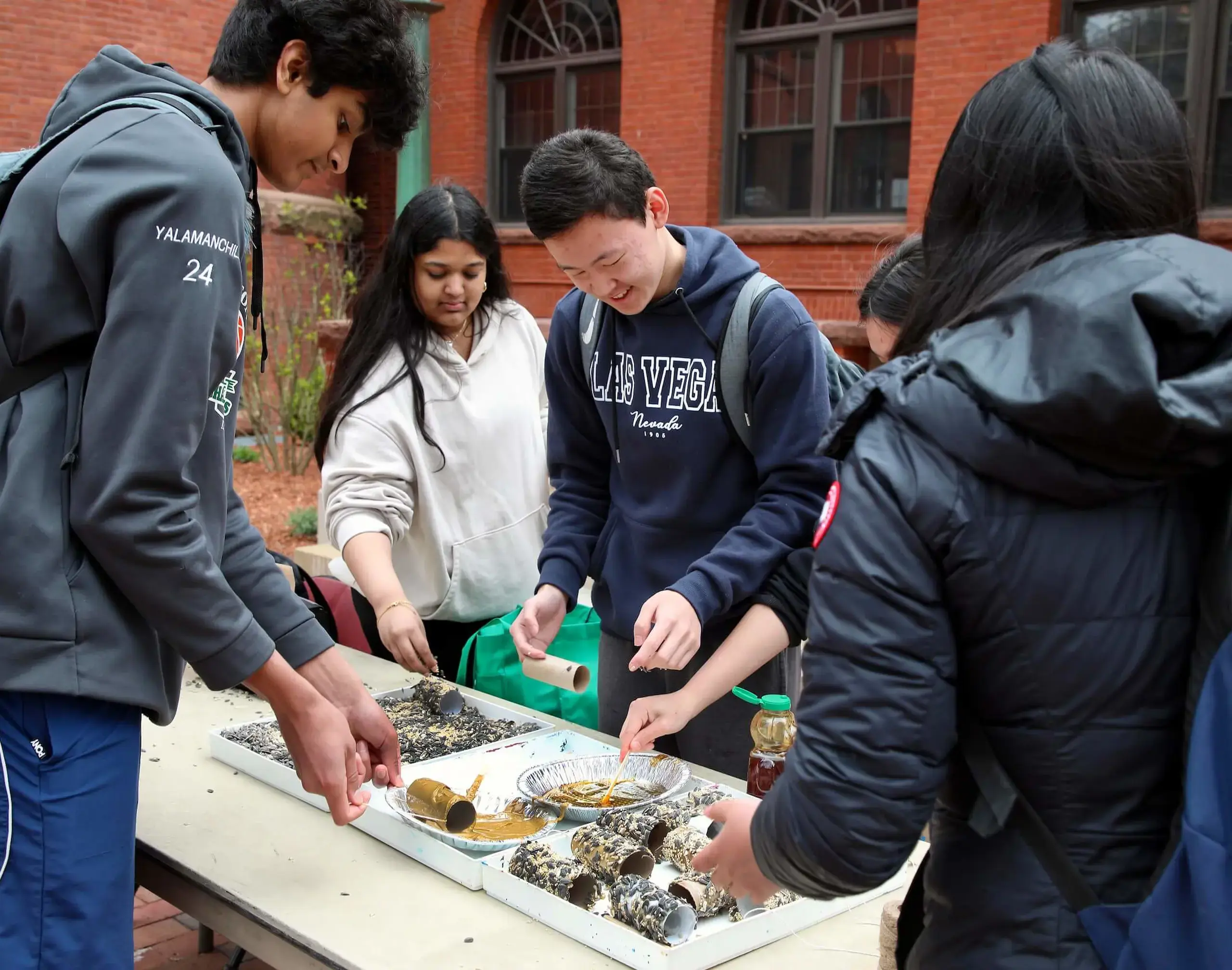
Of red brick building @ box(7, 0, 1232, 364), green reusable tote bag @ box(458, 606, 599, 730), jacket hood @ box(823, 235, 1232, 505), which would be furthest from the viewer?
red brick building @ box(7, 0, 1232, 364)

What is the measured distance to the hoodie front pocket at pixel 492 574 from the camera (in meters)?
3.01

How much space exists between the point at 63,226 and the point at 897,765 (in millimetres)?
1064

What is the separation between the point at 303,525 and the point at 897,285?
6563mm

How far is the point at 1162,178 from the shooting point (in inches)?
43.1

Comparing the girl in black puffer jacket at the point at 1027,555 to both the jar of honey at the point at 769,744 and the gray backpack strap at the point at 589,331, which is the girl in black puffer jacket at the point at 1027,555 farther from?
the gray backpack strap at the point at 589,331

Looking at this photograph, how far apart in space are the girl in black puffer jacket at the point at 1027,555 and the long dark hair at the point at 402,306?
2.00 m

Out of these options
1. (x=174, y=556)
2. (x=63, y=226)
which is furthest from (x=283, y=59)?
(x=174, y=556)

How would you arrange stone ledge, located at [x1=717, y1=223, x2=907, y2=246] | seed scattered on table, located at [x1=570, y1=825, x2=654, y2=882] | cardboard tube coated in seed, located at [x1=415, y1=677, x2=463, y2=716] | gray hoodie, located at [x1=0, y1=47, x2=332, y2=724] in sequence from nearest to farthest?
gray hoodie, located at [x1=0, y1=47, x2=332, y2=724]
seed scattered on table, located at [x1=570, y1=825, x2=654, y2=882]
cardboard tube coated in seed, located at [x1=415, y1=677, x2=463, y2=716]
stone ledge, located at [x1=717, y1=223, x2=907, y2=246]

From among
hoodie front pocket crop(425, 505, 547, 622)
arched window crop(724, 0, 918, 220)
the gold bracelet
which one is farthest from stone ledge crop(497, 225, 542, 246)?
the gold bracelet

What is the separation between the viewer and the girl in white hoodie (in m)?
2.94

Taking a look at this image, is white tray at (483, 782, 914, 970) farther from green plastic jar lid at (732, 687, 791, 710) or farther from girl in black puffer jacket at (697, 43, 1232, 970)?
girl in black puffer jacket at (697, 43, 1232, 970)

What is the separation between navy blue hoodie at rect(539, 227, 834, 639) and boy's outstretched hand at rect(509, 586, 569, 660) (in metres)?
0.03

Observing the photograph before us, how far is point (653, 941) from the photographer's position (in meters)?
1.66

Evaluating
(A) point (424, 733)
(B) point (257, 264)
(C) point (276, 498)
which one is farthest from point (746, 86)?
(B) point (257, 264)
